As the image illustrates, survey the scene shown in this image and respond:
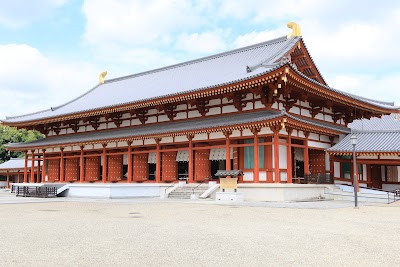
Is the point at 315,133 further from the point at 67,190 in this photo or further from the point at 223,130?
the point at 67,190

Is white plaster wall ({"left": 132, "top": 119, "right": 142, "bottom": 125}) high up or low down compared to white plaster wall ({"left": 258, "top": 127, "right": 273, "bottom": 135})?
up

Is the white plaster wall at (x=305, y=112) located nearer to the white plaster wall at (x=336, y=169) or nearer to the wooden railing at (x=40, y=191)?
the white plaster wall at (x=336, y=169)

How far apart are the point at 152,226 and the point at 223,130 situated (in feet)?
41.5

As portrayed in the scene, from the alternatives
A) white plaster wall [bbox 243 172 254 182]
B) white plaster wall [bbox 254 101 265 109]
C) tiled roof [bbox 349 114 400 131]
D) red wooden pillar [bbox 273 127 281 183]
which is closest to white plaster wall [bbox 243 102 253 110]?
white plaster wall [bbox 254 101 265 109]

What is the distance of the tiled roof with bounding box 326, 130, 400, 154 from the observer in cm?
2268

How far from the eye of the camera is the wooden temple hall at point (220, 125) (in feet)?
76.1

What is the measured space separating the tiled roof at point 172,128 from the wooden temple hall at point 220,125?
0.11 meters

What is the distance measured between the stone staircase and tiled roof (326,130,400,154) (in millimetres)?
8145

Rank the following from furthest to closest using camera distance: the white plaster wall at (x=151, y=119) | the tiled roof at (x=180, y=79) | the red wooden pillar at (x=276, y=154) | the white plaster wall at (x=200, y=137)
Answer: the white plaster wall at (x=151, y=119) → the tiled roof at (x=180, y=79) → the white plaster wall at (x=200, y=137) → the red wooden pillar at (x=276, y=154)

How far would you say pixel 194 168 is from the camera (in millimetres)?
26953

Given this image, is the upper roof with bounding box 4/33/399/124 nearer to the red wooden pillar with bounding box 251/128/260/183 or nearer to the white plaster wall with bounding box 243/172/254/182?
the red wooden pillar with bounding box 251/128/260/183

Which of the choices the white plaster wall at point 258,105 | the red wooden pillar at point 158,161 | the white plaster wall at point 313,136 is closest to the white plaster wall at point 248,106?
the white plaster wall at point 258,105

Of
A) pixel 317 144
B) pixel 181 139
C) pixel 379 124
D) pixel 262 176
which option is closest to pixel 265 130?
pixel 262 176

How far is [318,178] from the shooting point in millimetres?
24797
